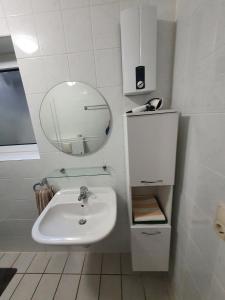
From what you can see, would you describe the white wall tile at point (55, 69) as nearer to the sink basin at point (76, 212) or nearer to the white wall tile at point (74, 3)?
the white wall tile at point (74, 3)

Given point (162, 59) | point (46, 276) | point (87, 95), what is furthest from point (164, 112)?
point (46, 276)

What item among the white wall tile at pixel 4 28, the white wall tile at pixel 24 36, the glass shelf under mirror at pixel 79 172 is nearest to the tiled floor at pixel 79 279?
the glass shelf under mirror at pixel 79 172

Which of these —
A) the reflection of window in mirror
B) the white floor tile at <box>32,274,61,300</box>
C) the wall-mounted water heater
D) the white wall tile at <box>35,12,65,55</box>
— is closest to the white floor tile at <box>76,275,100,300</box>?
the white floor tile at <box>32,274,61,300</box>

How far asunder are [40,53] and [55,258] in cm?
180

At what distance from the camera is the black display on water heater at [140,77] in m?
0.83

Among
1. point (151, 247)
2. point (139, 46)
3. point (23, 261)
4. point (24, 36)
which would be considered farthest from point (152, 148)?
point (23, 261)

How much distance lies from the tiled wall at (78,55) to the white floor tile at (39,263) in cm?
96

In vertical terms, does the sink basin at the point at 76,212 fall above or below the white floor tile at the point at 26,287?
above

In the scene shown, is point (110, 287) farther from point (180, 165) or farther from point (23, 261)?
point (180, 165)

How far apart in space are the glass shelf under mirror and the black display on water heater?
625 millimetres

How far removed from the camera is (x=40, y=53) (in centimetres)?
94

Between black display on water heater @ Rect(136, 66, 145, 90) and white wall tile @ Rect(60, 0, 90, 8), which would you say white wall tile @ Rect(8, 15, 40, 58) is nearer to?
white wall tile @ Rect(60, 0, 90, 8)

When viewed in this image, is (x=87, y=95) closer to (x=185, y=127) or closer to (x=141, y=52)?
(x=141, y=52)

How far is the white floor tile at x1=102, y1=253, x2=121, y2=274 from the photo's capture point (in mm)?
1302
